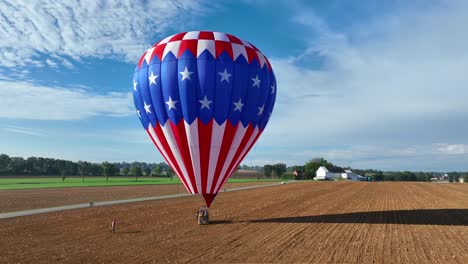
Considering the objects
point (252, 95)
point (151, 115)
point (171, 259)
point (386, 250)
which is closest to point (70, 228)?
point (151, 115)

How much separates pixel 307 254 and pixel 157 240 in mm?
8726

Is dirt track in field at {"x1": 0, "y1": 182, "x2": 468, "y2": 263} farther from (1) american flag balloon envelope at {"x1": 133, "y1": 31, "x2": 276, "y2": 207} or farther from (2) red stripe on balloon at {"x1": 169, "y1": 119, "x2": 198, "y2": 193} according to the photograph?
(1) american flag balloon envelope at {"x1": 133, "y1": 31, "x2": 276, "y2": 207}

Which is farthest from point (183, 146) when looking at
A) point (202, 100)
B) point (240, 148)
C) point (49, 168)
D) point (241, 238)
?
point (49, 168)

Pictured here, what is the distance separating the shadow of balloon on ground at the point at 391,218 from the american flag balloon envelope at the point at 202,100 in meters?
7.62

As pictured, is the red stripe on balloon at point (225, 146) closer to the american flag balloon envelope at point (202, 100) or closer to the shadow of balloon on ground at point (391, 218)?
the american flag balloon envelope at point (202, 100)

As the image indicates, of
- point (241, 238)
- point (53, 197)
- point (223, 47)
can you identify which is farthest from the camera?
point (53, 197)

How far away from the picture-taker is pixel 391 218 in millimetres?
29203

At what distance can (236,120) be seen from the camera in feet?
73.4

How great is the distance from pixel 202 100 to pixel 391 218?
62.1 feet

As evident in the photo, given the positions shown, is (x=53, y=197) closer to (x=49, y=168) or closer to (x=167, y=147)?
(x=167, y=147)

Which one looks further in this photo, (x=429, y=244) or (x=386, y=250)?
(x=429, y=244)

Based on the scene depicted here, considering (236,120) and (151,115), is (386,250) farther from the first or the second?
(151,115)

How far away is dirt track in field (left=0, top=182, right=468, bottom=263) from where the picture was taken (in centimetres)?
1712

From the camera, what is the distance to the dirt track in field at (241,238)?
17125mm
